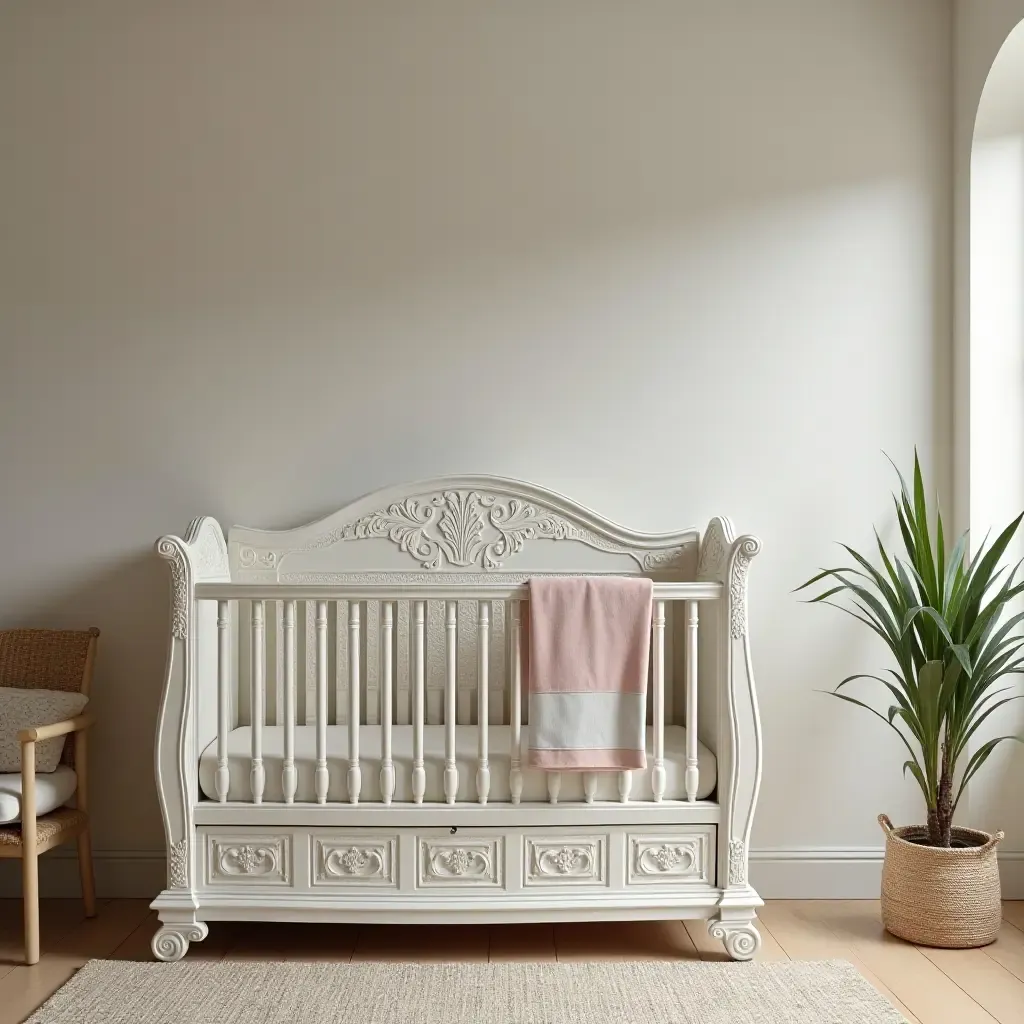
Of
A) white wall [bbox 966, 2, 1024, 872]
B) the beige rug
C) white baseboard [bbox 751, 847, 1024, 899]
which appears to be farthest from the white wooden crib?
white wall [bbox 966, 2, 1024, 872]

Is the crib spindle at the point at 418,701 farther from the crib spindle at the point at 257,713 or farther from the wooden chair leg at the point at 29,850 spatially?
the wooden chair leg at the point at 29,850

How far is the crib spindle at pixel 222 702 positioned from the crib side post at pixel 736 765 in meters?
1.18

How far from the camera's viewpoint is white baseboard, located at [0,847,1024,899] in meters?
2.92

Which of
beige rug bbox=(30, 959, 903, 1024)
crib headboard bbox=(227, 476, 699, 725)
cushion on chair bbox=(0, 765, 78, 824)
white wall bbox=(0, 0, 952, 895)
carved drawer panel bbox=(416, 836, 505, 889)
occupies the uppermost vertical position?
white wall bbox=(0, 0, 952, 895)

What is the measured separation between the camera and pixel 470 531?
2.90 meters

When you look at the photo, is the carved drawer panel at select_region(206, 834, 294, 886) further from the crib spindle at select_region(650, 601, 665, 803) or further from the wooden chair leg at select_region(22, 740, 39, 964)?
the crib spindle at select_region(650, 601, 665, 803)

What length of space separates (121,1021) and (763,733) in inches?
71.1

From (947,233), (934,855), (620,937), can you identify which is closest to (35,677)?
(620,937)

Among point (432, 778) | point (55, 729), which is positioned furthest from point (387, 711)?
point (55, 729)

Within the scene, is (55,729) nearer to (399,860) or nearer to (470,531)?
(399,860)

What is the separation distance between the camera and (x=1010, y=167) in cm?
287

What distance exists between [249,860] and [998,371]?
2382mm

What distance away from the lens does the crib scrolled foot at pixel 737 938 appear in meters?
2.42

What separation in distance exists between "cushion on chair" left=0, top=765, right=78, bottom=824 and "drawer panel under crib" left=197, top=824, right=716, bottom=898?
0.45 metres
